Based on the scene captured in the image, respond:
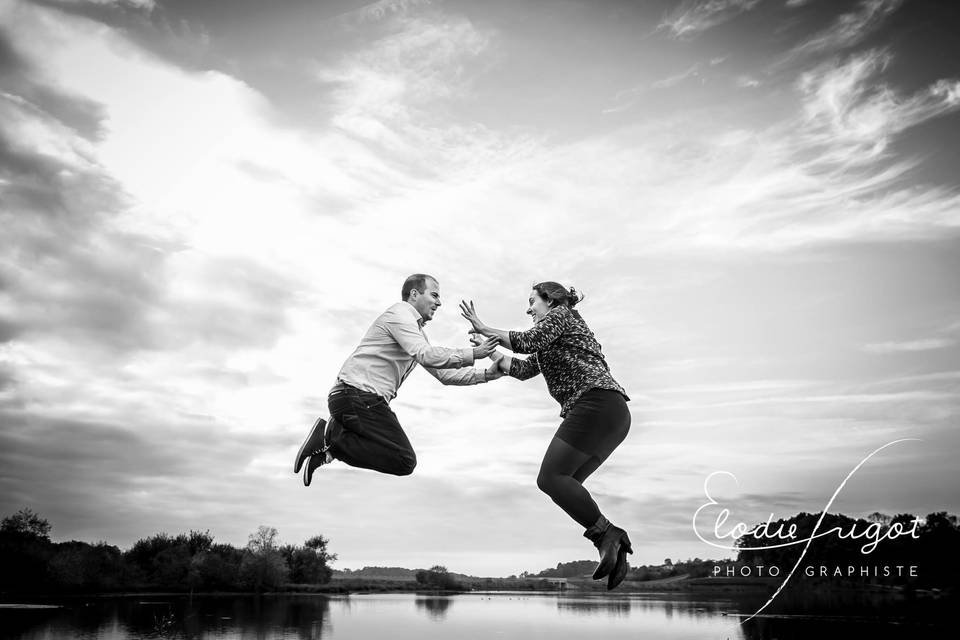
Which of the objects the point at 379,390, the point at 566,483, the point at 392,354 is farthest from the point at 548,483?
the point at 392,354

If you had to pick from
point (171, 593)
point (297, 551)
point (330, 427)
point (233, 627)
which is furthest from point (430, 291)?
point (297, 551)

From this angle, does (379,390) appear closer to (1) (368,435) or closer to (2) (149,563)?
(1) (368,435)

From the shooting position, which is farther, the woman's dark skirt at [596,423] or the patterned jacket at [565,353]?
the patterned jacket at [565,353]

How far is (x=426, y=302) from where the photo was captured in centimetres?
766

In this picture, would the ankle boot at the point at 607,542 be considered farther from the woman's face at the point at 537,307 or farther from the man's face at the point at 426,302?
the man's face at the point at 426,302

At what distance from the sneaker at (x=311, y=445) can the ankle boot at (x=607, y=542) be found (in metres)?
2.93

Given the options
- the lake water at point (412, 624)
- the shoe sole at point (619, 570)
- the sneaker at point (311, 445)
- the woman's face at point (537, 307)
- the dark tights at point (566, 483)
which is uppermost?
the woman's face at point (537, 307)

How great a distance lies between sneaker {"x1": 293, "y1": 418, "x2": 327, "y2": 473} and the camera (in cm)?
737

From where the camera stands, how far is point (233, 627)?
78.0 metres

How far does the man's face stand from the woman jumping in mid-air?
115cm

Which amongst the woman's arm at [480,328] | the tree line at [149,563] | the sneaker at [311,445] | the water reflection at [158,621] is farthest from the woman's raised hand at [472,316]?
the tree line at [149,563]

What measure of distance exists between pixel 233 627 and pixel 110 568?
56954 millimetres

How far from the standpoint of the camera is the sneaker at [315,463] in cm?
727

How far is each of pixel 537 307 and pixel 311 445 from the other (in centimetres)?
276
